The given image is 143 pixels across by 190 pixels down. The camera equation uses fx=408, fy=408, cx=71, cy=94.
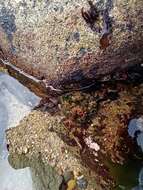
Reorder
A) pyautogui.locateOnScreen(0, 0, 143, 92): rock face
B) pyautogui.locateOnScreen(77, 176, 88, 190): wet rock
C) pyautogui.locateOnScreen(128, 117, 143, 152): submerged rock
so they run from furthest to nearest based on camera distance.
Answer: pyautogui.locateOnScreen(128, 117, 143, 152): submerged rock → pyautogui.locateOnScreen(0, 0, 143, 92): rock face → pyautogui.locateOnScreen(77, 176, 88, 190): wet rock

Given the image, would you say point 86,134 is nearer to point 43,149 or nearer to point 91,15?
point 43,149

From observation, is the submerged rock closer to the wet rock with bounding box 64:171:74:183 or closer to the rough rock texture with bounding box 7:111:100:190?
the rough rock texture with bounding box 7:111:100:190

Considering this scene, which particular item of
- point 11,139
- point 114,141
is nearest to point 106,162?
Result: point 114,141

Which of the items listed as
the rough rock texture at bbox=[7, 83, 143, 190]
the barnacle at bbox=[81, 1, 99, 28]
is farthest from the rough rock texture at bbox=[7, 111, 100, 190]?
the barnacle at bbox=[81, 1, 99, 28]

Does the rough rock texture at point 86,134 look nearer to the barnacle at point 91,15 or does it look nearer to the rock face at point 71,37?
the rock face at point 71,37

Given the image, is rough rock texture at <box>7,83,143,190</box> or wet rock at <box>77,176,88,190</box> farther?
rough rock texture at <box>7,83,143,190</box>

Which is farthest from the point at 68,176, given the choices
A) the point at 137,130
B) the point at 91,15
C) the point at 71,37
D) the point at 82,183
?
the point at 91,15
